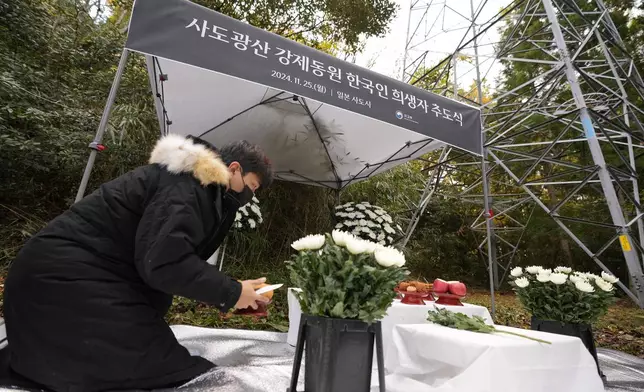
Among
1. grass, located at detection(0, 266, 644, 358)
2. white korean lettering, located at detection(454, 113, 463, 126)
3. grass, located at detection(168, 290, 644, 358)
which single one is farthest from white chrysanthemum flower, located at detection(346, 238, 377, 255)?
grass, located at detection(168, 290, 644, 358)

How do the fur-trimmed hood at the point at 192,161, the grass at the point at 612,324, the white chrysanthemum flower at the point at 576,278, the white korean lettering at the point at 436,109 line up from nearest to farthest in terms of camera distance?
the fur-trimmed hood at the point at 192,161
the white chrysanthemum flower at the point at 576,278
the white korean lettering at the point at 436,109
the grass at the point at 612,324

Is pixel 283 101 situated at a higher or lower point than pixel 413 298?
higher

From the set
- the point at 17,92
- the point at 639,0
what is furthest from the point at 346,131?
the point at 639,0

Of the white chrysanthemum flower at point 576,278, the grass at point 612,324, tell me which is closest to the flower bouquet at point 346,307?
the white chrysanthemum flower at point 576,278

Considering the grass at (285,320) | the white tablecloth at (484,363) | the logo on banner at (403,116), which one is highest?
the logo on banner at (403,116)

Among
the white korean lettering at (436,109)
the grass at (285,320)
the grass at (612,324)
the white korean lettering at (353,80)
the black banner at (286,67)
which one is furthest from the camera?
the grass at (612,324)

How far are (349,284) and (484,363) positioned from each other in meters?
0.56

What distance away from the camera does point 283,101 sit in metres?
3.57

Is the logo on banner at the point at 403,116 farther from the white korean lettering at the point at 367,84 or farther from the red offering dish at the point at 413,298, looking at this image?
the red offering dish at the point at 413,298

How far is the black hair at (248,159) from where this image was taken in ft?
5.81

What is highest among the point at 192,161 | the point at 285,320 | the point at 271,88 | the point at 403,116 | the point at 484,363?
the point at 271,88

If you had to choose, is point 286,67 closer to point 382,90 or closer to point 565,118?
point 382,90

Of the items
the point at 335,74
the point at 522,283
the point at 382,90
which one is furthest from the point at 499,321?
the point at 335,74

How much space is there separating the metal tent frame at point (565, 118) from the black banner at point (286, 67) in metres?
0.89
